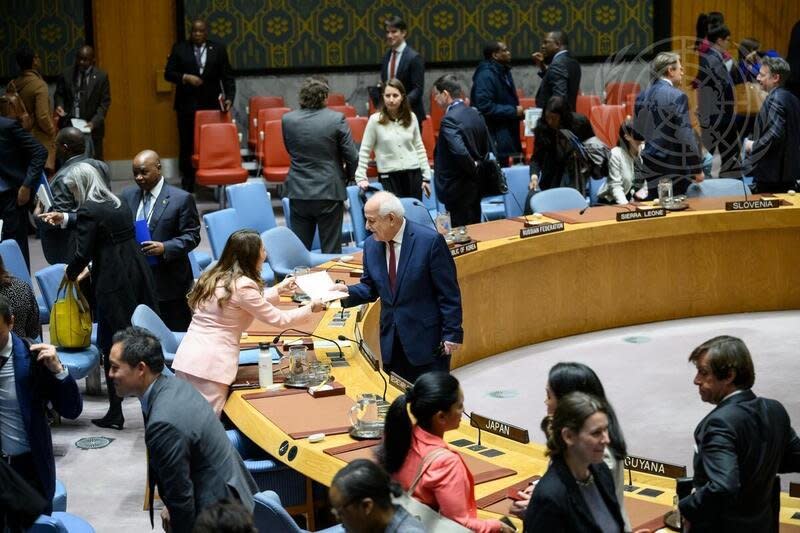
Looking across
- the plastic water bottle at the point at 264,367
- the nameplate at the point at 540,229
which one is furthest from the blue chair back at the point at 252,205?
the plastic water bottle at the point at 264,367

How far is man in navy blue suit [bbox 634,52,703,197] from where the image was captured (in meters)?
9.71

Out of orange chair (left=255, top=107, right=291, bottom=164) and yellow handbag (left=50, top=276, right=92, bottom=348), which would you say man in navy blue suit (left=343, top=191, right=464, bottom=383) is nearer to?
yellow handbag (left=50, top=276, right=92, bottom=348)

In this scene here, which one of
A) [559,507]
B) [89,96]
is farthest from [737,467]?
[89,96]

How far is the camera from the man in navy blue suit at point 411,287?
6.13m

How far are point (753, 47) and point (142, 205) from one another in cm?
731

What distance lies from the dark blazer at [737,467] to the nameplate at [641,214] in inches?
207

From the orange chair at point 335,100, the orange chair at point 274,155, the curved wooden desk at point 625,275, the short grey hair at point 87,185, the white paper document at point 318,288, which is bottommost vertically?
the curved wooden desk at point 625,275

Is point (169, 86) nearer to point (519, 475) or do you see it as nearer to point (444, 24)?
point (444, 24)

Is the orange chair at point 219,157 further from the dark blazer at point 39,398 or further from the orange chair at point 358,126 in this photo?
the dark blazer at point 39,398

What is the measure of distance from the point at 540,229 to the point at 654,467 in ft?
14.0

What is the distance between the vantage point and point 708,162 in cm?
1197

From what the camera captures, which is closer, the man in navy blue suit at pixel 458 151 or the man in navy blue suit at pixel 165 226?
the man in navy blue suit at pixel 165 226

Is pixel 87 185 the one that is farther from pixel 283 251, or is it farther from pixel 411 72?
pixel 411 72

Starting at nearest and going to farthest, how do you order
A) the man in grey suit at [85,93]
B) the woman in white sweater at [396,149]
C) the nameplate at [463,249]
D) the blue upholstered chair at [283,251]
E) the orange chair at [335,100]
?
the nameplate at [463,249] → the blue upholstered chair at [283,251] → the woman in white sweater at [396,149] → the man in grey suit at [85,93] → the orange chair at [335,100]
